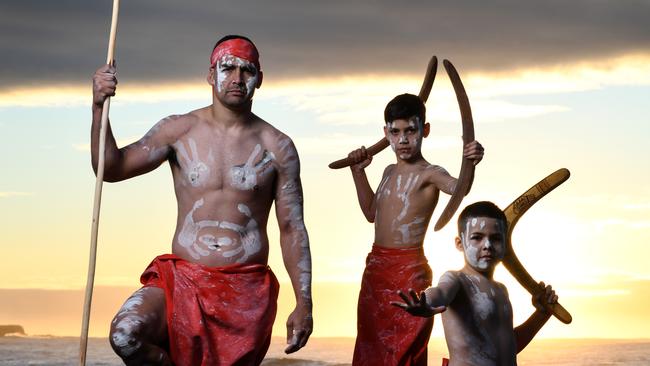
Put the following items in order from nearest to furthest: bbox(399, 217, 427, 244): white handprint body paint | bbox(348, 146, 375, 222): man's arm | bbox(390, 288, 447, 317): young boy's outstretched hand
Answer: bbox(390, 288, 447, 317): young boy's outstretched hand < bbox(399, 217, 427, 244): white handprint body paint < bbox(348, 146, 375, 222): man's arm

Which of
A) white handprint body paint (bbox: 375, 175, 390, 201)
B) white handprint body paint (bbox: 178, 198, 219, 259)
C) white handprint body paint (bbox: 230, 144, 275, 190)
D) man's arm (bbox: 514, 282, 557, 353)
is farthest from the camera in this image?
white handprint body paint (bbox: 375, 175, 390, 201)

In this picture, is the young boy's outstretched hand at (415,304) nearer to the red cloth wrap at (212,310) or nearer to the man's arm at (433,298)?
the man's arm at (433,298)

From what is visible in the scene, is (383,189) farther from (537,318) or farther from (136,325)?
(136,325)

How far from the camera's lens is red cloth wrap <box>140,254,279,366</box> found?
25.5 ft

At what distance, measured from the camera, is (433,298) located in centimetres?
732

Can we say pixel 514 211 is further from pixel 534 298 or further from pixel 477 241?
pixel 477 241

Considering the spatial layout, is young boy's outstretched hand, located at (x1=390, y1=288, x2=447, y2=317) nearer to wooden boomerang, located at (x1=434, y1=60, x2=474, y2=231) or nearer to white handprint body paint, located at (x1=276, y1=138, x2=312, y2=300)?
white handprint body paint, located at (x1=276, y1=138, x2=312, y2=300)

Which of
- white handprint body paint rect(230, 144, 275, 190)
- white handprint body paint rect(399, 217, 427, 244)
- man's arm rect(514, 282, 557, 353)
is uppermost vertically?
white handprint body paint rect(230, 144, 275, 190)

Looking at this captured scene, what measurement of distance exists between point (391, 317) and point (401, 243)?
1.82ft

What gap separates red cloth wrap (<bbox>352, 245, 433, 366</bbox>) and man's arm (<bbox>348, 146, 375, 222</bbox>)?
452mm

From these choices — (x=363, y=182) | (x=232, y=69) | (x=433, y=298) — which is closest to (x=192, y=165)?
(x=232, y=69)

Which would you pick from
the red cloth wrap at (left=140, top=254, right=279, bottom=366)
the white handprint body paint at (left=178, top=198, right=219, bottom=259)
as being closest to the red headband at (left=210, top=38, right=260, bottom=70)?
the white handprint body paint at (left=178, top=198, right=219, bottom=259)

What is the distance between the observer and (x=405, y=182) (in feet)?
32.1

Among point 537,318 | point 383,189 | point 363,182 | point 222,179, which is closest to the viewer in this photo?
point 222,179
